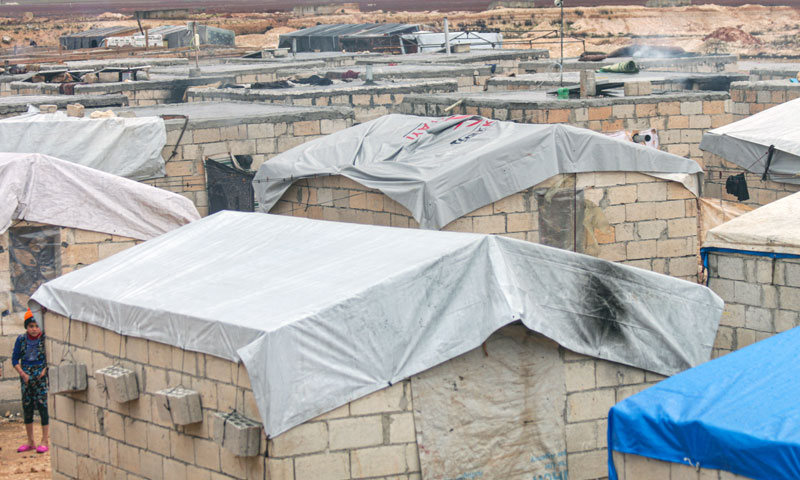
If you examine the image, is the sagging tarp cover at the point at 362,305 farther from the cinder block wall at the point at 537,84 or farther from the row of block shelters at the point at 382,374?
the cinder block wall at the point at 537,84

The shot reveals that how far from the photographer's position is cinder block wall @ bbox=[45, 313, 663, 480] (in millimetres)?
7672

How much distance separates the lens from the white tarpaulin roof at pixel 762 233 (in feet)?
34.7

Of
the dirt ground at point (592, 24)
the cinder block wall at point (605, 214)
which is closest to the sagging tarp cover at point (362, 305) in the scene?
the cinder block wall at point (605, 214)

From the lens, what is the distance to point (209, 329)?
7895 millimetres

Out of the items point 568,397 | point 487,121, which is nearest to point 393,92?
point 487,121

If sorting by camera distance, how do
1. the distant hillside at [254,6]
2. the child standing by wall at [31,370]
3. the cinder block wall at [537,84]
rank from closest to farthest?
the child standing by wall at [31,370] → the cinder block wall at [537,84] → the distant hillside at [254,6]

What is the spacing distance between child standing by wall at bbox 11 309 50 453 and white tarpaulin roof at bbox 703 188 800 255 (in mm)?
6409

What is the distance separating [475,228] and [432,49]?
28.2 meters

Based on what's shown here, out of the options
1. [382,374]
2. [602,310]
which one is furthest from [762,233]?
[382,374]

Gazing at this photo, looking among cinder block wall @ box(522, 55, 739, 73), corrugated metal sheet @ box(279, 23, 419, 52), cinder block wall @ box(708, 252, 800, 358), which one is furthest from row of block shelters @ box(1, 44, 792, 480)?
corrugated metal sheet @ box(279, 23, 419, 52)

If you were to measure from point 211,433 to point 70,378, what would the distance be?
1.77 m

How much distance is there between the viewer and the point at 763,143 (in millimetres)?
14578

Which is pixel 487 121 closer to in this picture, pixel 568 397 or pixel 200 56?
pixel 568 397

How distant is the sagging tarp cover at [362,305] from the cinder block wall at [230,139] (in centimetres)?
593
